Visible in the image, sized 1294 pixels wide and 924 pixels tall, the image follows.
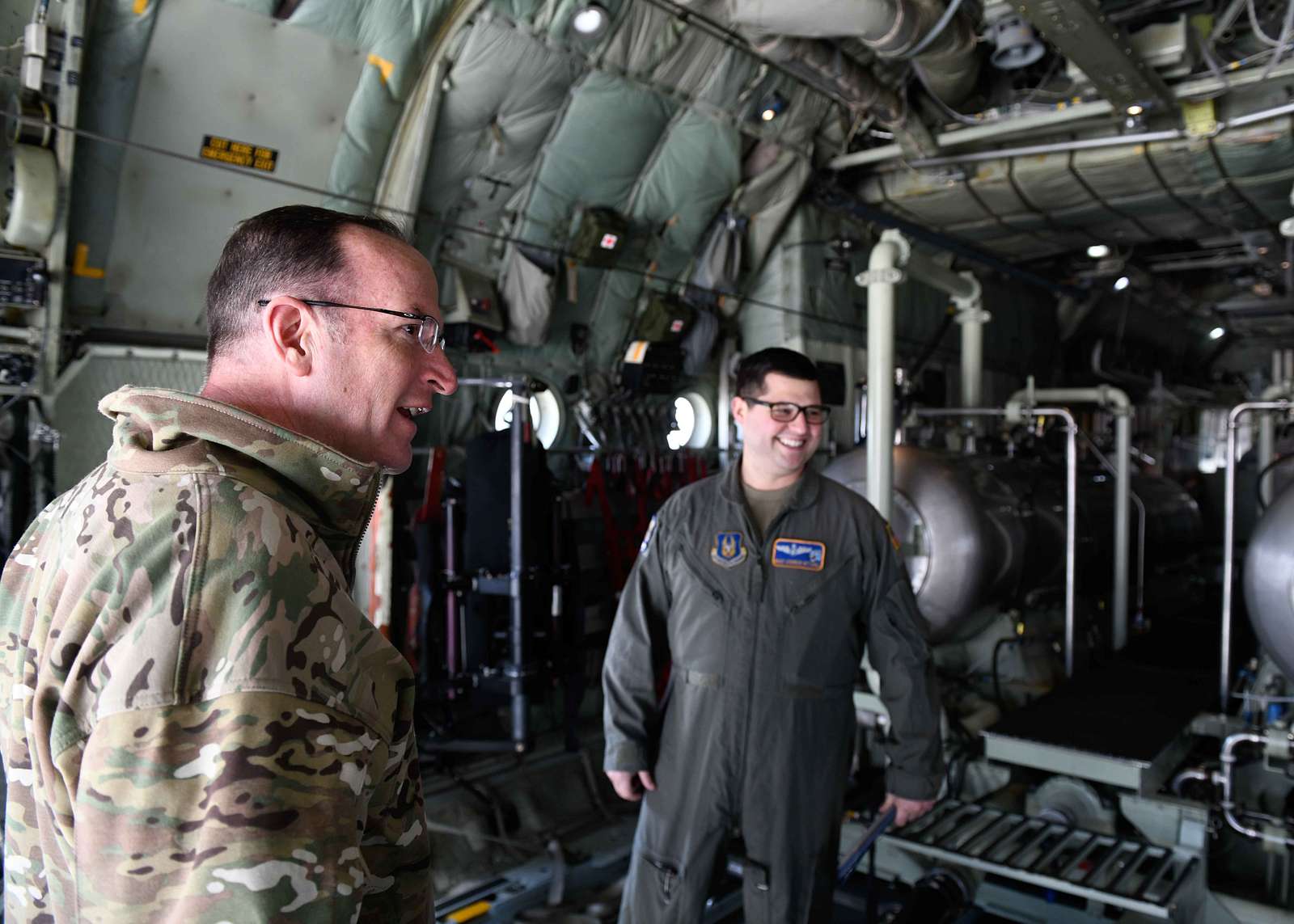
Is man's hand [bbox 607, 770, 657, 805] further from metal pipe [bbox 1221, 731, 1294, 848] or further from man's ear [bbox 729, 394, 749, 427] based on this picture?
metal pipe [bbox 1221, 731, 1294, 848]

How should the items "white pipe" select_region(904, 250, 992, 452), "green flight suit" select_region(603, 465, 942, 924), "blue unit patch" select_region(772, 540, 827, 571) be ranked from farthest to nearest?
"white pipe" select_region(904, 250, 992, 452) → "blue unit patch" select_region(772, 540, 827, 571) → "green flight suit" select_region(603, 465, 942, 924)

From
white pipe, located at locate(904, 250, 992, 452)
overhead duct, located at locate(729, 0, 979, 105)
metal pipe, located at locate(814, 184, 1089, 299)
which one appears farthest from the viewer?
metal pipe, located at locate(814, 184, 1089, 299)

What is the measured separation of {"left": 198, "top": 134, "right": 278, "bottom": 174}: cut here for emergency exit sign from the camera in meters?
4.02

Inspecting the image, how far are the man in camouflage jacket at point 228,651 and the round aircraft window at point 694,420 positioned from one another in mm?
5733

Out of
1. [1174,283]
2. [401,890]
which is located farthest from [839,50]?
[1174,283]

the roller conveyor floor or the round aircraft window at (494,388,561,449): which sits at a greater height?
the round aircraft window at (494,388,561,449)

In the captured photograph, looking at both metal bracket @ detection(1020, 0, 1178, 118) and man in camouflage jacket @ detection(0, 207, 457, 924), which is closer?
man in camouflage jacket @ detection(0, 207, 457, 924)

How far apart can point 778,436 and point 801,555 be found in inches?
15.0

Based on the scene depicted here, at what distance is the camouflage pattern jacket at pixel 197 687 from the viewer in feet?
2.86

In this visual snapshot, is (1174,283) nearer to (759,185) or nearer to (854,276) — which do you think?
(854,276)

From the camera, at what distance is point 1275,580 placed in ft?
12.6

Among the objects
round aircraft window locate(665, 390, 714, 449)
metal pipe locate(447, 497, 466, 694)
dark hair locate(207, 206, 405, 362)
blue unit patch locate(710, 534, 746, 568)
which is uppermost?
round aircraft window locate(665, 390, 714, 449)

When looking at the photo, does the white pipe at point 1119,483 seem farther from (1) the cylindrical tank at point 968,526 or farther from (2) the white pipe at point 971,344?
(1) the cylindrical tank at point 968,526

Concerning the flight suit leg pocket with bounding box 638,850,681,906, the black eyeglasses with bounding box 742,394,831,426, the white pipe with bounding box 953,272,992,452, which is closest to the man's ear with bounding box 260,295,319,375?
the black eyeglasses with bounding box 742,394,831,426
